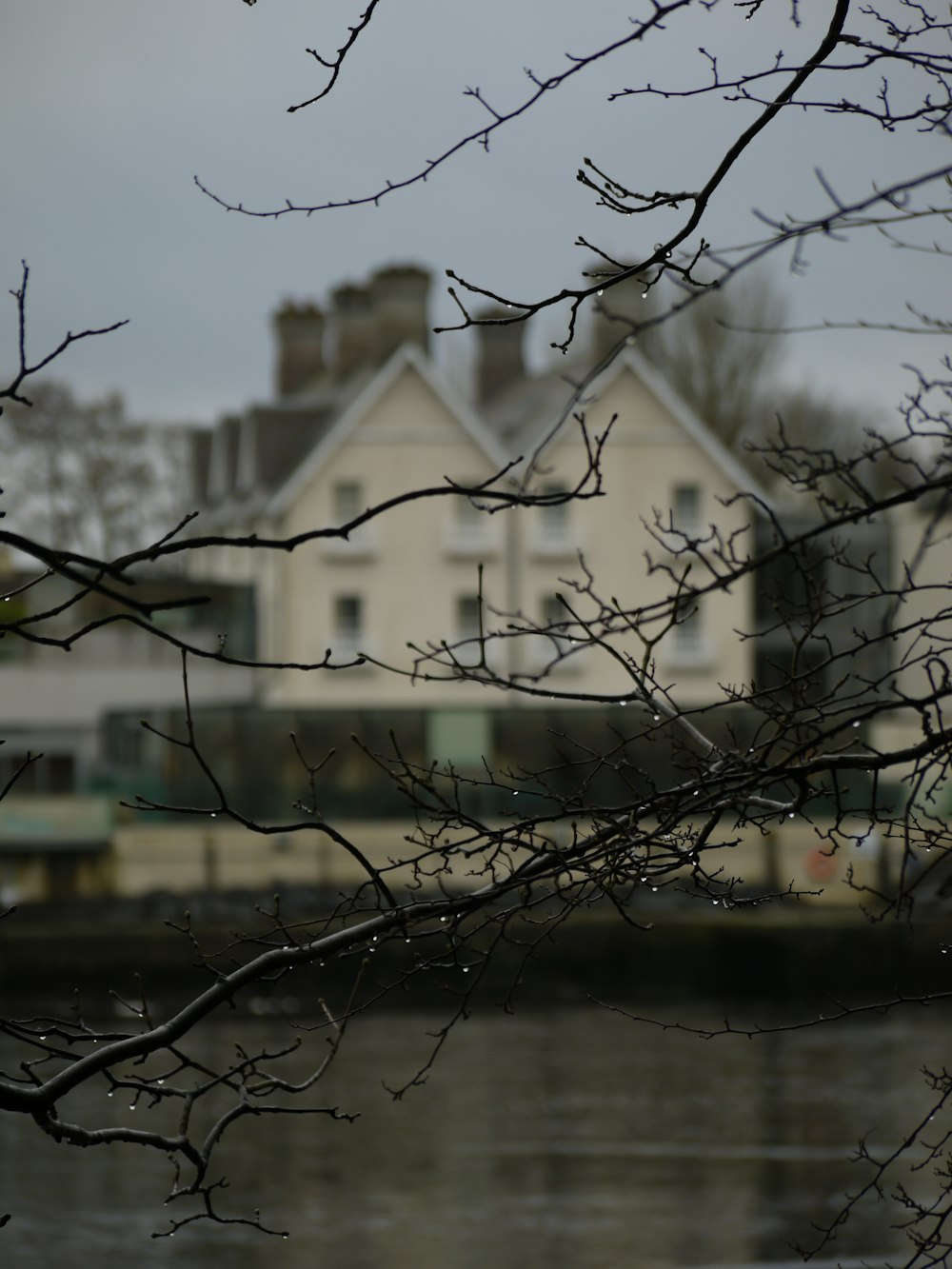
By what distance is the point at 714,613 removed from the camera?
38750 mm

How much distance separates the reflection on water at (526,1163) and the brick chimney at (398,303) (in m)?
14.5

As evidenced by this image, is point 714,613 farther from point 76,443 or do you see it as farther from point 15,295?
point 15,295

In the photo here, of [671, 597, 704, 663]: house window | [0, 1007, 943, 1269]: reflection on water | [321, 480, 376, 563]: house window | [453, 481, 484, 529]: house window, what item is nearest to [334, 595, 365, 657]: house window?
[321, 480, 376, 563]: house window

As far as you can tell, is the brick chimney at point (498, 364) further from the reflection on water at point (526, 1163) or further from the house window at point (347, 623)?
the reflection on water at point (526, 1163)

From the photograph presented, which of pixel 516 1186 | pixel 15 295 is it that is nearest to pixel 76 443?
pixel 516 1186

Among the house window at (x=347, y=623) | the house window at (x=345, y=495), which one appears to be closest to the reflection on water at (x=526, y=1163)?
the house window at (x=347, y=623)

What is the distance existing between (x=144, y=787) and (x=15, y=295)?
99.8 ft

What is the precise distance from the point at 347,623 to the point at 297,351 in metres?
8.32

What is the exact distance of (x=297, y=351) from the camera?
144ft

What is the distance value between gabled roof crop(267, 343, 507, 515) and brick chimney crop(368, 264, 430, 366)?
0.45 m

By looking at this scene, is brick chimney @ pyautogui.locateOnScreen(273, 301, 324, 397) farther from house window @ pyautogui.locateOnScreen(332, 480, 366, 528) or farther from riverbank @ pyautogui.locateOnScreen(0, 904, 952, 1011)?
riverbank @ pyautogui.locateOnScreen(0, 904, 952, 1011)

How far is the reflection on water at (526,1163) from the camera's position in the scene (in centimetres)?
1681

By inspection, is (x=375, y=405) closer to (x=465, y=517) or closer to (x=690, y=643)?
(x=465, y=517)

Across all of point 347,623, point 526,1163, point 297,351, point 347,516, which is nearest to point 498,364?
point 297,351
